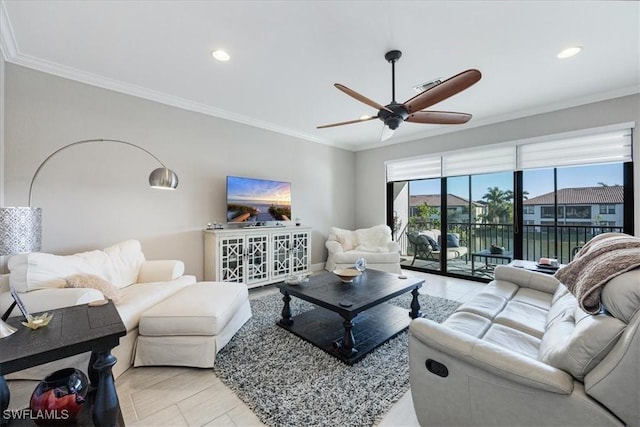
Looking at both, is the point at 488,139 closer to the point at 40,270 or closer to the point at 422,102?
the point at 422,102

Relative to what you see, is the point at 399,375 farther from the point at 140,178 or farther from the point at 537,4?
the point at 140,178

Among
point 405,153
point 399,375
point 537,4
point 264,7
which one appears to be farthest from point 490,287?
point 405,153

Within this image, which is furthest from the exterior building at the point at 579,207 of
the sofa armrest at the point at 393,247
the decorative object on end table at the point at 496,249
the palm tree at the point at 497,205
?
the sofa armrest at the point at 393,247

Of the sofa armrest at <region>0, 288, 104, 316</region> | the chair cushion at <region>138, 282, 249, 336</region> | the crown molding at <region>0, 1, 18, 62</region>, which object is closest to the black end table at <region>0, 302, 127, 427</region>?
the sofa armrest at <region>0, 288, 104, 316</region>

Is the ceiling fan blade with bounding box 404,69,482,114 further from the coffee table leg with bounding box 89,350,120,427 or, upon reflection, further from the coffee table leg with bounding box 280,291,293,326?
the coffee table leg with bounding box 89,350,120,427

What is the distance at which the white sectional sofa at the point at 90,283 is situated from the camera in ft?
6.13

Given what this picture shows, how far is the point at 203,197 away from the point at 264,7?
2.59 meters

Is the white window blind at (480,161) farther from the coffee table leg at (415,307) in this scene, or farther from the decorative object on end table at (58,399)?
the decorative object on end table at (58,399)

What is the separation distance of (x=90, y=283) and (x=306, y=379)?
1.84 meters

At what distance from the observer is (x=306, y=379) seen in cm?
189

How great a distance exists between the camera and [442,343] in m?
1.32

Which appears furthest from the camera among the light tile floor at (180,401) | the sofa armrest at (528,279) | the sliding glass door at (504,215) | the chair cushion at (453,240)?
the chair cushion at (453,240)

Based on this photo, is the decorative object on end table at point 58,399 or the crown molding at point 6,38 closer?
the decorative object on end table at point 58,399

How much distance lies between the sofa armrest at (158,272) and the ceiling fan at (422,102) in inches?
96.2
